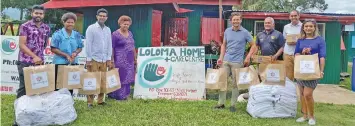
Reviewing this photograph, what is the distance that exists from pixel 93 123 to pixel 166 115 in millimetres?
1111

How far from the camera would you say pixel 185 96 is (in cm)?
694

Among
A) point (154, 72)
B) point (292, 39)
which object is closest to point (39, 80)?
point (154, 72)

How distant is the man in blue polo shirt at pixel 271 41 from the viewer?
5711 mm

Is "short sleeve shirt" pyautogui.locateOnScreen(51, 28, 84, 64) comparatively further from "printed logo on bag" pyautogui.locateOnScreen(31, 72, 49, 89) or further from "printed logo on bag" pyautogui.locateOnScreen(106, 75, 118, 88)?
"printed logo on bag" pyautogui.locateOnScreen(106, 75, 118, 88)

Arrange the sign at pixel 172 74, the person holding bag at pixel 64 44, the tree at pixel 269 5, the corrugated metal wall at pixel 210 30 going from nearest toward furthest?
1. the person holding bag at pixel 64 44
2. the sign at pixel 172 74
3. the corrugated metal wall at pixel 210 30
4. the tree at pixel 269 5

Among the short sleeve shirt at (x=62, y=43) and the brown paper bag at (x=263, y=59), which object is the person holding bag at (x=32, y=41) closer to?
the short sleeve shirt at (x=62, y=43)

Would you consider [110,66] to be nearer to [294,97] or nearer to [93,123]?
[93,123]

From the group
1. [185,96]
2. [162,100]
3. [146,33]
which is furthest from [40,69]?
[146,33]

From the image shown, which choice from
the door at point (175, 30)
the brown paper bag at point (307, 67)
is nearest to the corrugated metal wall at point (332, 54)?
the door at point (175, 30)

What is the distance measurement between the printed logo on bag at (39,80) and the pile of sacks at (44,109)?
0.15 metres

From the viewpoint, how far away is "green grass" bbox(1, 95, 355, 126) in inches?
195

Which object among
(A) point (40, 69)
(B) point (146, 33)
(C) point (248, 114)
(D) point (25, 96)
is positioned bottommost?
(C) point (248, 114)

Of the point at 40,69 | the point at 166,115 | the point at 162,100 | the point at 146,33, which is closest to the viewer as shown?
the point at 40,69

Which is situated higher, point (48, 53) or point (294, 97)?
point (48, 53)
